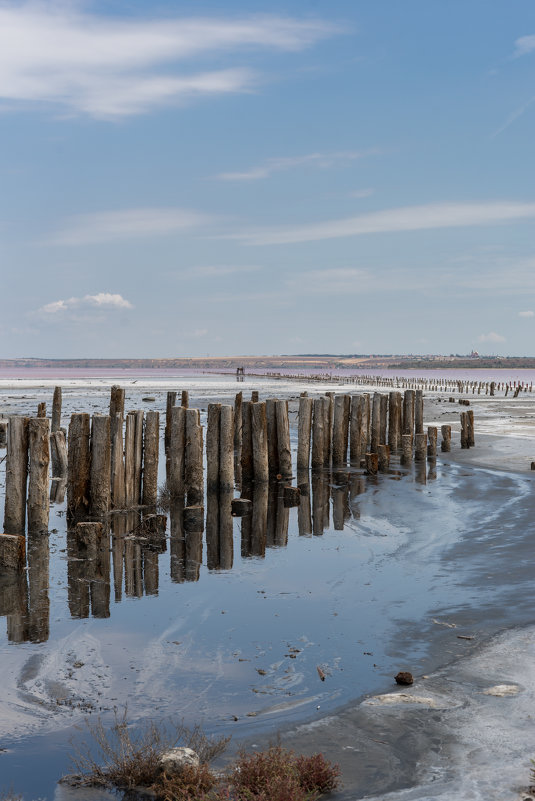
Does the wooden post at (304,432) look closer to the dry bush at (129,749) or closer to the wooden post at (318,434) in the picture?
the wooden post at (318,434)

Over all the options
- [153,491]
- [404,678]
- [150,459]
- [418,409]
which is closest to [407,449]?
[418,409]

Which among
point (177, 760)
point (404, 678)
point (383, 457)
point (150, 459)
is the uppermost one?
point (150, 459)

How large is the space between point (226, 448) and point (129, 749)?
10986 millimetres

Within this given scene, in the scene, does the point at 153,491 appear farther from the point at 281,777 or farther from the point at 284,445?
the point at 281,777

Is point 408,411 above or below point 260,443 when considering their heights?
above

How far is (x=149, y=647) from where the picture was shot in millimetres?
8539

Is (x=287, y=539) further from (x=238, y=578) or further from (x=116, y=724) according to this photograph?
(x=116, y=724)

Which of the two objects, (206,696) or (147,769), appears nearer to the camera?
(147,769)

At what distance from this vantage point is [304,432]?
20.2 meters

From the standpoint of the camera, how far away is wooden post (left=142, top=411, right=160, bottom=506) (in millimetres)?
15242

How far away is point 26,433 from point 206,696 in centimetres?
629

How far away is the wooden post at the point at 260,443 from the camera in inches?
696

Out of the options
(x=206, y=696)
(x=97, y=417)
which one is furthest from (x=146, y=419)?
(x=206, y=696)

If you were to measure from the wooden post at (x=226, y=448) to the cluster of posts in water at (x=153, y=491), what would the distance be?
25 mm
